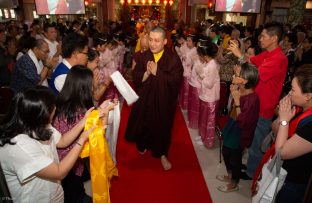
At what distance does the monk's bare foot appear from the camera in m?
3.20

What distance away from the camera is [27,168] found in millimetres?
1275

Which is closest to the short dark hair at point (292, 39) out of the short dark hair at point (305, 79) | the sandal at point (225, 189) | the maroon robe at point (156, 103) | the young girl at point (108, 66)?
the maroon robe at point (156, 103)

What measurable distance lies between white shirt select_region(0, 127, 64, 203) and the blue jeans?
7.42ft

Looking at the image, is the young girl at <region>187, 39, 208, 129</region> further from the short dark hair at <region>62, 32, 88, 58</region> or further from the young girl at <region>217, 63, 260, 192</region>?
the short dark hair at <region>62, 32, 88, 58</region>

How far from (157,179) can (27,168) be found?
1963 millimetres

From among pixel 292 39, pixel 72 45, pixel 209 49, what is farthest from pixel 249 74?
pixel 292 39

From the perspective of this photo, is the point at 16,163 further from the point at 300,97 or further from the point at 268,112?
the point at 268,112

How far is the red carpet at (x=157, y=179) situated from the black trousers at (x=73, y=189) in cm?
69

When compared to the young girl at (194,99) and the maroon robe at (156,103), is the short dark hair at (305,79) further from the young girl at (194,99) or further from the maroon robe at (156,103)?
the young girl at (194,99)

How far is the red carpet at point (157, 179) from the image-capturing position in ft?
8.93

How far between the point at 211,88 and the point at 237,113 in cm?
109

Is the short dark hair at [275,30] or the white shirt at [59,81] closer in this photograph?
the white shirt at [59,81]

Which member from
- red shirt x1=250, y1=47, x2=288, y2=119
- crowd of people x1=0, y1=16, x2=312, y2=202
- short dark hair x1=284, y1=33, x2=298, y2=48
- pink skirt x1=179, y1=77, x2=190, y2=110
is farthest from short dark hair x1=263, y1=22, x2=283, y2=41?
short dark hair x1=284, y1=33, x2=298, y2=48

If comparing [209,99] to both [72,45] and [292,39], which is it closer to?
[72,45]
